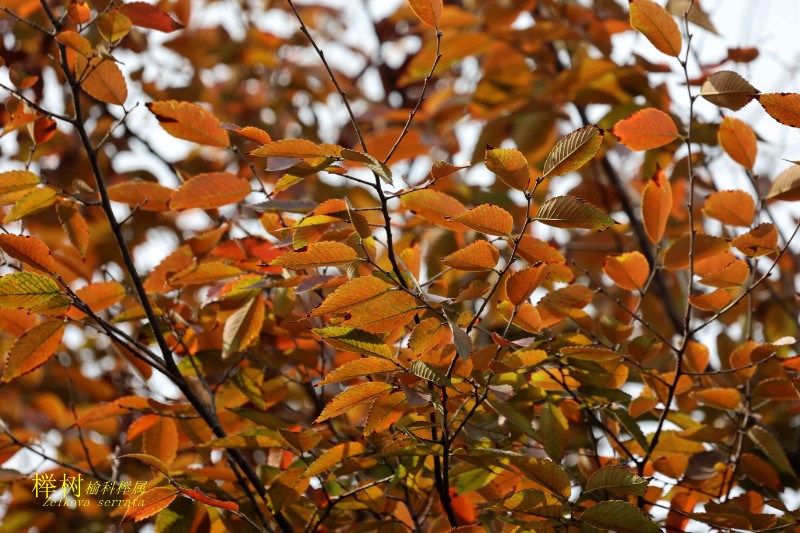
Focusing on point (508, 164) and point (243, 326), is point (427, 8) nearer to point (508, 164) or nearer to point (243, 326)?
point (508, 164)

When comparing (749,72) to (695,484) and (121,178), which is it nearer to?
(695,484)

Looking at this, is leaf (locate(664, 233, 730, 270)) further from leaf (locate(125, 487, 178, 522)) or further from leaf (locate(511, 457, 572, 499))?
leaf (locate(125, 487, 178, 522))

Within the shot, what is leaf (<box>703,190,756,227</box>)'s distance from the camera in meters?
1.04

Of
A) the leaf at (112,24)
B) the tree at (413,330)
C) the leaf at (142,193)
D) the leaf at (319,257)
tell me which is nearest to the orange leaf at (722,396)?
the tree at (413,330)

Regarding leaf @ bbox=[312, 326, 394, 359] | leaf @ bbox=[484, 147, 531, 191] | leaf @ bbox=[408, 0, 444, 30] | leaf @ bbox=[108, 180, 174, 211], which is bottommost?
leaf @ bbox=[312, 326, 394, 359]

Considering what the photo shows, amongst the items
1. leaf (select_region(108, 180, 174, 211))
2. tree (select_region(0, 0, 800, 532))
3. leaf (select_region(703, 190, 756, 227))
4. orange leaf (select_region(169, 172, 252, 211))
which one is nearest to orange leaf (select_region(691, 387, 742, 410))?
tree (select_region(0, 0, 800, 532))

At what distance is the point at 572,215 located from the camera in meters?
0.77

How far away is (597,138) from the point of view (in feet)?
2.48

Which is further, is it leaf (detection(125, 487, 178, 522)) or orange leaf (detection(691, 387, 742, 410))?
orange leaf (detection(691, 387, 742, 410))

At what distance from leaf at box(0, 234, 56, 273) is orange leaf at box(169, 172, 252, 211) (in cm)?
16

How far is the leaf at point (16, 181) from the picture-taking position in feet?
3.32

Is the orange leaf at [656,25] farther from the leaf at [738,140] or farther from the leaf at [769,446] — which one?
the leaf at [769,446]

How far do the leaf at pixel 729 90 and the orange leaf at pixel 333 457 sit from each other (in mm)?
598

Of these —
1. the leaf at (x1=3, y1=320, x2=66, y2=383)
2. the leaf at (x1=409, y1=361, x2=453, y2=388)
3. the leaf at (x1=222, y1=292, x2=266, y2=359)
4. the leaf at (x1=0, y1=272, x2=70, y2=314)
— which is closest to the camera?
the leaf at (x1=409, y1=361, x2=453, y2=388)
